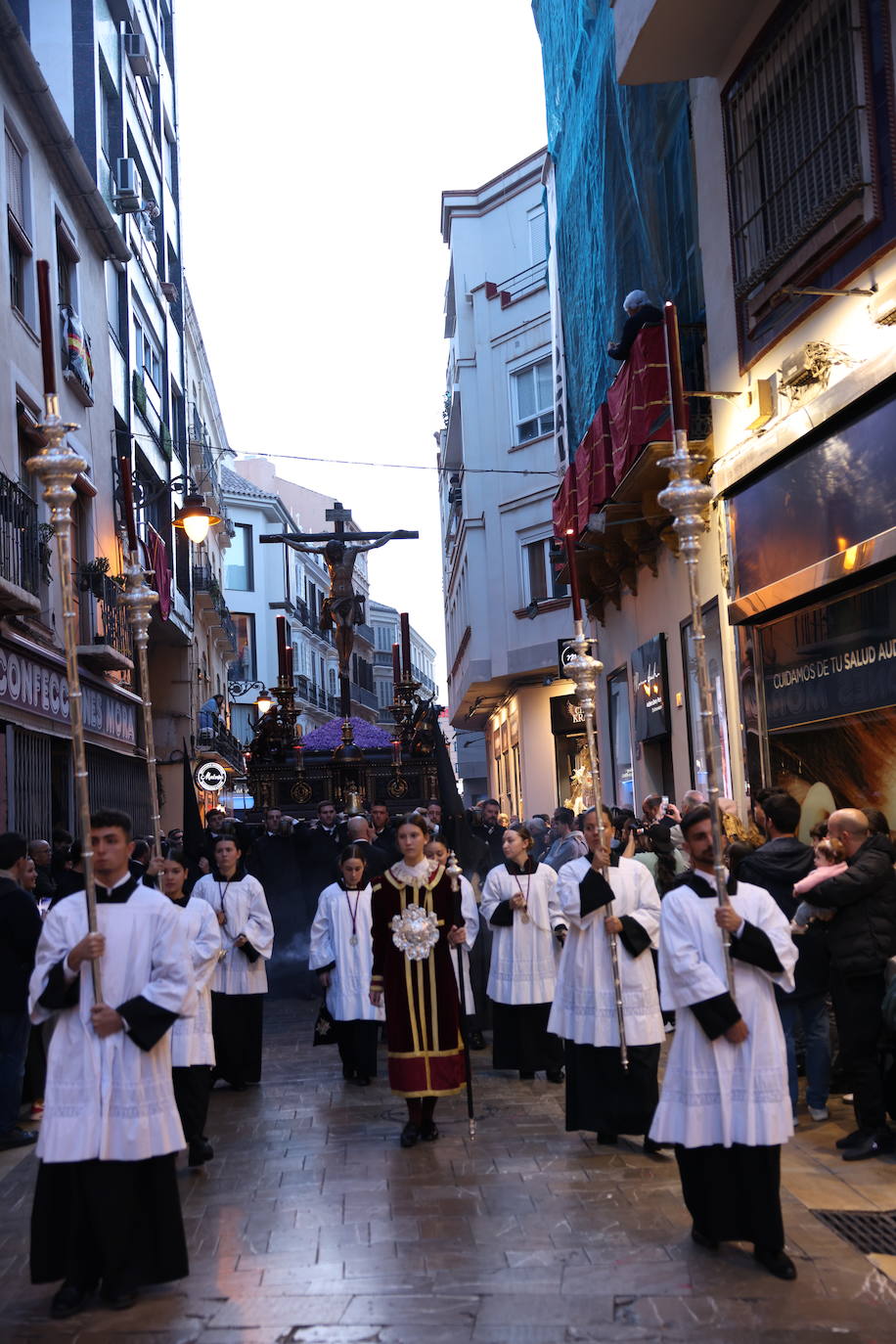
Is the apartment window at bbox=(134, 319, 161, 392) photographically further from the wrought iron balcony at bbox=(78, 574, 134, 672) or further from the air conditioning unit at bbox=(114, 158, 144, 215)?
the wrought iron balcony at bbox=(78, 574, 134, 672)

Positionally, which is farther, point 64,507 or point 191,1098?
point 191,1098

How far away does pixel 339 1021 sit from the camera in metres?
11.0

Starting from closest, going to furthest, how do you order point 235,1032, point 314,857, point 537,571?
point 235,1032 < point 314,857 < point 537,571

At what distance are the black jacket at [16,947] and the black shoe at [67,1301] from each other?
3.38 meters

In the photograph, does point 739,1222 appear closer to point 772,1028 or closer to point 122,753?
point 772,1028

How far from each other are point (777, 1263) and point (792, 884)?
10.4 ft

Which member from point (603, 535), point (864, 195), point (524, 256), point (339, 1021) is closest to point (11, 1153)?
point (339, 1021)

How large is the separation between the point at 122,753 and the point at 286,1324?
1707 centimetres

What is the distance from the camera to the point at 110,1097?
5691mm

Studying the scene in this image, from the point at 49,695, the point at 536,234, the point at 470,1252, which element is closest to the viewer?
the point at 470,1252

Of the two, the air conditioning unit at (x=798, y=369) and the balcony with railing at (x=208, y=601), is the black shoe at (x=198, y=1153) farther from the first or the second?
the balcony with railing at (x=208, y=601)

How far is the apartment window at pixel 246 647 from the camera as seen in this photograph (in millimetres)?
55750

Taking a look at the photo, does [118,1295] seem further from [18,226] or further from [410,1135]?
[18,226]

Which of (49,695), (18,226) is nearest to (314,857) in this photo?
(49,695)
